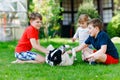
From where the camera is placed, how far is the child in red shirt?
25.3ft

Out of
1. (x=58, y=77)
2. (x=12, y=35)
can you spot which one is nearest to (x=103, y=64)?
(x=58, y=77)

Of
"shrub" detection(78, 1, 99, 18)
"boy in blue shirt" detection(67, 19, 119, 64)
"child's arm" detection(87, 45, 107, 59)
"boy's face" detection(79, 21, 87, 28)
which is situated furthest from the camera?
"shrub" detection(78, 1, 99, 18)

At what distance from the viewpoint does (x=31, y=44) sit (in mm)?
7809

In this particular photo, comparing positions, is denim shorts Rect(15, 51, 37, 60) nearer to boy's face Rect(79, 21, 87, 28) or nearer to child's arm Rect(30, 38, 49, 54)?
child's arm Rect(30, 38, 49, 54)

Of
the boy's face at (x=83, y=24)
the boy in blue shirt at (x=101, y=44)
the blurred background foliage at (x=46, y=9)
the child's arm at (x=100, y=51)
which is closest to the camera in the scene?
the child's arm at (x=100, y=51)

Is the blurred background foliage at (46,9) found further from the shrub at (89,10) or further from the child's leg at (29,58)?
the child's leg at (29,58)

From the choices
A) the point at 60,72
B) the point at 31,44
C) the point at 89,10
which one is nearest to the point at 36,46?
the point at 31,44

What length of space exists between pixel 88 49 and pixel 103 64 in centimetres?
76

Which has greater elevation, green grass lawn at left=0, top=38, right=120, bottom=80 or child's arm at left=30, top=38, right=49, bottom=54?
child's arm at left=30, top=38, right=49, bottom=54

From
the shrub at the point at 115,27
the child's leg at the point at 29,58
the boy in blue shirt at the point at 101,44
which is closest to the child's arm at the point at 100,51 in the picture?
the boy in blue shirt at the point at 101,44

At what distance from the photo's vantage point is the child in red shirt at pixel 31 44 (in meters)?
7.70

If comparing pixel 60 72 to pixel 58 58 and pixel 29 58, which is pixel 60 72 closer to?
pixel 58 58

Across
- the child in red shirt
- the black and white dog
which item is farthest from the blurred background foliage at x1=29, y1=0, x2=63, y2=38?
the black and white dog

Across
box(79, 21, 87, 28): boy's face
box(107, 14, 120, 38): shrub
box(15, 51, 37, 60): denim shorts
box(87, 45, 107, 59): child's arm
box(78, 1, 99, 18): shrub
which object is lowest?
box(107, 14, 120, 38): shrub
